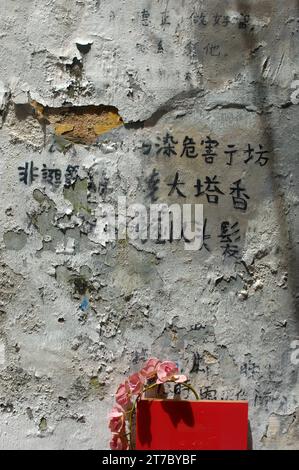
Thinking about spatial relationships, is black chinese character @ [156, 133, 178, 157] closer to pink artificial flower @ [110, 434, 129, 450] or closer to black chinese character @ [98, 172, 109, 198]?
black chinese character @ [98, 172, 109, 198]

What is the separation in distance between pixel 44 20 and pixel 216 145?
0.74 m

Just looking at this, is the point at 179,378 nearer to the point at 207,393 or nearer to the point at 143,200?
the point at 207,393

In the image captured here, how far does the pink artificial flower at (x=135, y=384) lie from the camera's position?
8.52ft

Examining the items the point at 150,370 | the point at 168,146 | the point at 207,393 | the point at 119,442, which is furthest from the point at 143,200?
the point at 119,442

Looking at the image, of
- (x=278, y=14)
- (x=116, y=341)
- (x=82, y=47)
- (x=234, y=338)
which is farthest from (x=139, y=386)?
(x=278, y=14)

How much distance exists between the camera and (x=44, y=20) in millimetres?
2740

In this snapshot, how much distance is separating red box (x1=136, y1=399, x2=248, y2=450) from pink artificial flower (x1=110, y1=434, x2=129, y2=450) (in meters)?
0.10

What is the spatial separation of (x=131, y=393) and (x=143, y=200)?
65 centimetres

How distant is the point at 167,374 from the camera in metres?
2.58

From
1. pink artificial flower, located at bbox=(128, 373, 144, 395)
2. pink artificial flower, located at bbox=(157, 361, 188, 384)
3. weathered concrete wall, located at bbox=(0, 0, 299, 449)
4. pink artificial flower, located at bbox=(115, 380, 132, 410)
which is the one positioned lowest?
pink artificial flower, located at bbox=(115, 380, 132, 410)

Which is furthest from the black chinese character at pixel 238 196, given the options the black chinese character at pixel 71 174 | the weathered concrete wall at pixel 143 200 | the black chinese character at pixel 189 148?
the black chinese character at pixel 71 174

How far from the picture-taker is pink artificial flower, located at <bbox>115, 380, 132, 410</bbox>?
2.60 metres

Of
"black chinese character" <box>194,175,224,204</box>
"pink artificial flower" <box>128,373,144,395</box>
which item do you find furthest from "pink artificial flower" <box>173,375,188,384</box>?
"black chinese character" <box>194,175,224,204</box>

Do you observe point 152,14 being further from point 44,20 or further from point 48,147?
point 48,147
